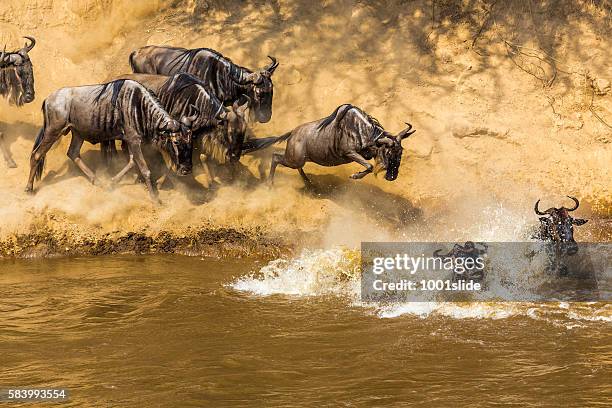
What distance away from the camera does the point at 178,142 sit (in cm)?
1227

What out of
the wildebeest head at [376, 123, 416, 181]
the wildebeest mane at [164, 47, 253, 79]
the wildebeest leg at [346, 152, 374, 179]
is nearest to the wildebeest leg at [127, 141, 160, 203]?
the wildebeest mane at [164, 47, 253, 79]

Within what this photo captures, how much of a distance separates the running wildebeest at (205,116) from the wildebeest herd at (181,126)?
1cm

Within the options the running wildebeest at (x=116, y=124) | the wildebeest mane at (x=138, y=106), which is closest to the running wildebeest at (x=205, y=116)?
the wildebeest mane at (x=138, y=106)

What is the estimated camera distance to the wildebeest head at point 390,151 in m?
11.9

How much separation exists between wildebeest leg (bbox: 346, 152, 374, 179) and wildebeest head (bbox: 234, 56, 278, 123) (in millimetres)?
1914

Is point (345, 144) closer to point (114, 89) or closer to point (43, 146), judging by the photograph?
point (114, 89)

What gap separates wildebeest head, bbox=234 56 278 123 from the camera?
44.1 ft

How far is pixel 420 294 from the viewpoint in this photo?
9312mm

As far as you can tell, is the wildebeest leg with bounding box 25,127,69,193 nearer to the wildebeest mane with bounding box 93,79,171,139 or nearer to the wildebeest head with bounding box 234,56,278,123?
the wildebeest mane with bounding box 93,79,171,139

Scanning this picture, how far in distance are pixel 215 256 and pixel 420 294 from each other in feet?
11.3

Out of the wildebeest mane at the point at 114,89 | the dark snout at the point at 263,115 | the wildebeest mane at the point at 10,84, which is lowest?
the dark snout at the point at 263,115

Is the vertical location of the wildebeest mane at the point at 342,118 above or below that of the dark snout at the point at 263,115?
below

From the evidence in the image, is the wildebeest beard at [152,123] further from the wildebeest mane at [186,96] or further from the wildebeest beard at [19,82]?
the wildebeest beard at [19,82]

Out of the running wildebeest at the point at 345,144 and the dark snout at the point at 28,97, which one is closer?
the running wildebeest at the point at 345,144
